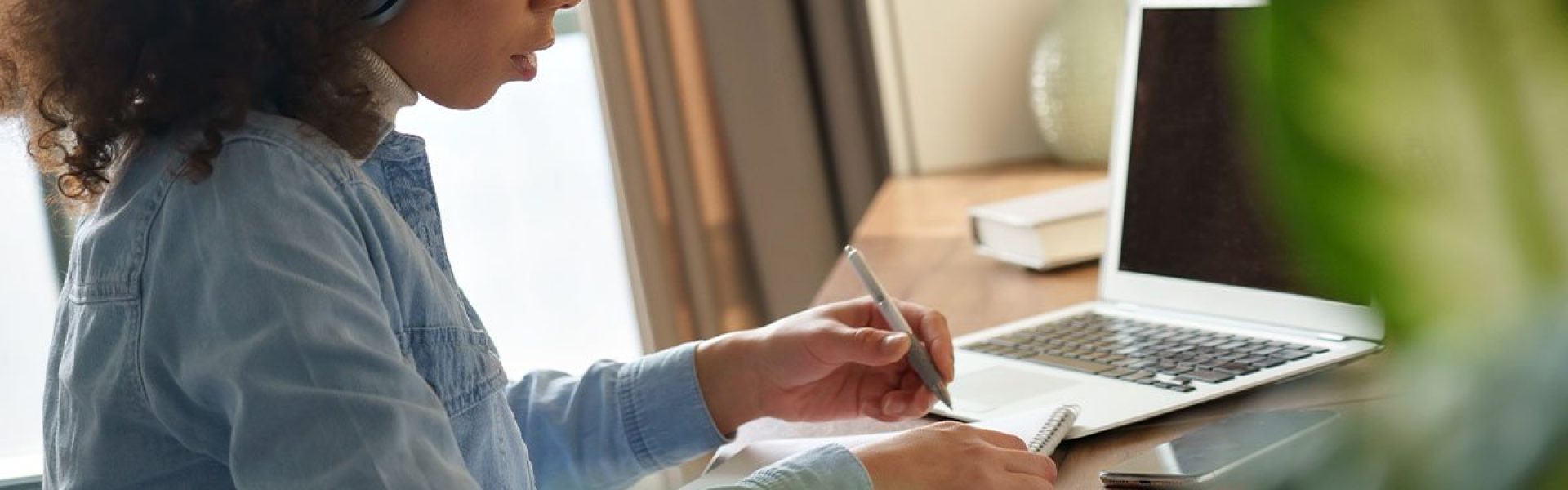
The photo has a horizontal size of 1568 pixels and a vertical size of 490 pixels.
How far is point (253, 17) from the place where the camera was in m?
0.79

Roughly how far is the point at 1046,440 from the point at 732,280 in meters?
1.64

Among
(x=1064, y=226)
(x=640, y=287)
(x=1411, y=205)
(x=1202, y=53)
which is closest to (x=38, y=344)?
(x=640, y=287)

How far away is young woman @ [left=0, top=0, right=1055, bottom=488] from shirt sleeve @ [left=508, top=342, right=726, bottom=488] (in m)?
0.16

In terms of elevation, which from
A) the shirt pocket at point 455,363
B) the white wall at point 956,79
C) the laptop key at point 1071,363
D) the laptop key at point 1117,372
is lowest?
the laptop key at point 1117,372

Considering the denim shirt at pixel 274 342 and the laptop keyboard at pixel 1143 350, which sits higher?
the denim shirt at pixel 274 342

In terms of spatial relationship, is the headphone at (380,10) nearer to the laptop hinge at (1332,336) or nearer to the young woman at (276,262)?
the young woman at (276,262)

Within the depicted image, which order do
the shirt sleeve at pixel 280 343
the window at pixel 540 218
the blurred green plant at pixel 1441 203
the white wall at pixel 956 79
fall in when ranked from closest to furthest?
the blurred green plant at pixel 1441 203
the shirt sleeve at pixel 280 343
the white wall at pixel 956 79
the window at pixel 540 218

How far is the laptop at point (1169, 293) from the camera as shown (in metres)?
0.98

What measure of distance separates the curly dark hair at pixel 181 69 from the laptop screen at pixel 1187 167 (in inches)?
24.3

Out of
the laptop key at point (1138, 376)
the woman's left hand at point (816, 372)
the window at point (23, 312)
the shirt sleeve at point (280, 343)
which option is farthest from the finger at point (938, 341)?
the window at point (23, 312)

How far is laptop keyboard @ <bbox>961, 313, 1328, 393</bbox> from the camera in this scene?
99 centimetres

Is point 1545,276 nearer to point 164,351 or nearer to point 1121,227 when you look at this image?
point 164,351

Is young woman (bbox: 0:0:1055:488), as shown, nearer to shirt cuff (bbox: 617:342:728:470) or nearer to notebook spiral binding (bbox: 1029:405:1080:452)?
notebook spiral binding (bbox: 1029:405:1080:452)

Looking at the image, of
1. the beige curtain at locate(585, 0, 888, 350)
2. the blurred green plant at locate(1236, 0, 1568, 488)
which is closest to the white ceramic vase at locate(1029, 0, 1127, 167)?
the beige curtain at locate(585, 0, 888, 350)
